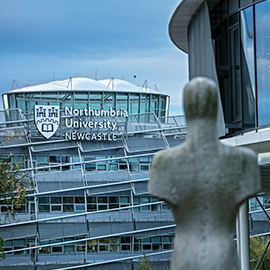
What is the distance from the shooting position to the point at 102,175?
3869 centimetres

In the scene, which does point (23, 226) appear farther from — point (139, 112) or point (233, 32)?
point (233, 32)

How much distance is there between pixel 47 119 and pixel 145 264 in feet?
41.0

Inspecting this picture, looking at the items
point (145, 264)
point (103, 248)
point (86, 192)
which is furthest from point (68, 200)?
point (145, 264)

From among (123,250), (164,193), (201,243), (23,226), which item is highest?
(164,193)

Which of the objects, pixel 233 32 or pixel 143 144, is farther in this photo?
pixel 143 144

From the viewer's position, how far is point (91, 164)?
1556 inches

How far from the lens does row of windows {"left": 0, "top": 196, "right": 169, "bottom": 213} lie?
37875 mm

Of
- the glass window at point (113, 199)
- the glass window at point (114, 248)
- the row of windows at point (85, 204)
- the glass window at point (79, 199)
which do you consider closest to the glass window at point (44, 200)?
the row of windows at point (85, 204)

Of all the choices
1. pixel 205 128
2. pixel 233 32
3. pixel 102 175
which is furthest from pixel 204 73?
pixel 102 175

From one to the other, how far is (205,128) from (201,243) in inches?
30.7

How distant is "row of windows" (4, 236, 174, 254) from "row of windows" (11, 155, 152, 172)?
205 inches

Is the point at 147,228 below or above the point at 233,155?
below

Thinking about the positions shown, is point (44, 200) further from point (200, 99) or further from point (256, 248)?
point (200, 99)

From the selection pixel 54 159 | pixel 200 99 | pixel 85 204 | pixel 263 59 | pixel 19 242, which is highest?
pixel 263 59
